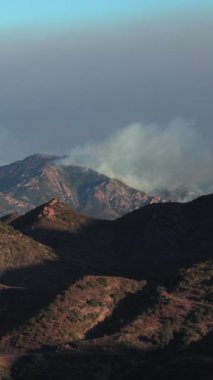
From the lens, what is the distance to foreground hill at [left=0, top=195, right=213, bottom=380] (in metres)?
62.0

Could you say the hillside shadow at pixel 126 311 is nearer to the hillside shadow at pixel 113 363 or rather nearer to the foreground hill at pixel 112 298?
the foreground hill at pixel 112 298

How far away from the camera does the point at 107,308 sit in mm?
80375

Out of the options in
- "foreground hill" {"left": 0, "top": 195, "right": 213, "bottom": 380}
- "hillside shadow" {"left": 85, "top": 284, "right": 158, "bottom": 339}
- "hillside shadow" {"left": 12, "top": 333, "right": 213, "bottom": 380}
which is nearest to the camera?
"hillside shadow" {"left": 12, "top": 333, "right": 213, "bottom": 380}

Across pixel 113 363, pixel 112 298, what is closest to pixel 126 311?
pixel 112 298

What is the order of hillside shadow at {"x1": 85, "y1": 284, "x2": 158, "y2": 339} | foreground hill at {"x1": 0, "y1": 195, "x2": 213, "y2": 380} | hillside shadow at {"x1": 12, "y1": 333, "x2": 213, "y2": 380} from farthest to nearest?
hillside shadow at {"x1": 85, "y1": 284, "x2": 158, "y2": 339} → foreground hill at {"x1": 0, "y1": 195, "x2": 213, "y2": 380} → hillside shadow at {"x1": 12, "y1": 333, "x2": 213, "y2": 380}

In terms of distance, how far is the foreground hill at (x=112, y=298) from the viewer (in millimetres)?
62031

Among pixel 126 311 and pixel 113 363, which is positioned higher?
pixel 126 311

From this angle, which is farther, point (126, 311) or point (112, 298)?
point (112, 298)

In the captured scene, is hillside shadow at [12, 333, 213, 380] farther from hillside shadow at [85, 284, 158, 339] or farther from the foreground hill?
hillside shadow at [85, 284, 158, 339]

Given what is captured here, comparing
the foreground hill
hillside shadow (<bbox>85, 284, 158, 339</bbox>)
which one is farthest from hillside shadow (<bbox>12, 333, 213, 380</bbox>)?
hillside shadow (<bbox>85, 284, 158, 339</bbox>)

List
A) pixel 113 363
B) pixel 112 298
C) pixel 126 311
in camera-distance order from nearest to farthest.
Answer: pixel 113 363
pixel 126 311
pixel 112 298

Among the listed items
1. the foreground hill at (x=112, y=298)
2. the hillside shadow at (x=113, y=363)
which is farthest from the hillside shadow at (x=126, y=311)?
the hillside shadow at (x=113, y=363)

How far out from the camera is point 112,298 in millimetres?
83000

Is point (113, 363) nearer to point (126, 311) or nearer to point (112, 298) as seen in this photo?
point (126, 311)
